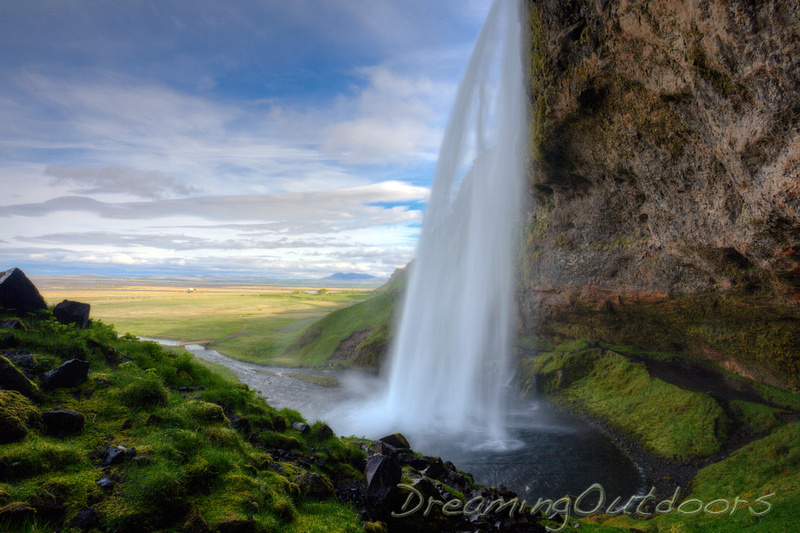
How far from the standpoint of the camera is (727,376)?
24.0 meters

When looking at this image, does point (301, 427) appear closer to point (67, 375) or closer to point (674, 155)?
point (67, 375)

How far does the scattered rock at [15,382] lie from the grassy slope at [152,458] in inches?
17.0

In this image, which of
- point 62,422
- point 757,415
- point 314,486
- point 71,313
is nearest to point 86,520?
point 62,422

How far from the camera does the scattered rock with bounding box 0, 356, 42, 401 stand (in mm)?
7680

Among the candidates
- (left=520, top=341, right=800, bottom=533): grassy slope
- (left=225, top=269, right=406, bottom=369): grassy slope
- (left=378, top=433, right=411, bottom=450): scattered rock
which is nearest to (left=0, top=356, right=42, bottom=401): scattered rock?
(left=378, top=433, right=411, bottom=450): scattered rock

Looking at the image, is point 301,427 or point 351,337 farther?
point 351,337

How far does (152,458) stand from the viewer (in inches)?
287

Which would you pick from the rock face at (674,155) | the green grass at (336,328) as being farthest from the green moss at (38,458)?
the green grass at (336,328)

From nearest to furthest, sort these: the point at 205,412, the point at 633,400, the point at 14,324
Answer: the point at 205,412
the point at 14,324
the point at 633,400

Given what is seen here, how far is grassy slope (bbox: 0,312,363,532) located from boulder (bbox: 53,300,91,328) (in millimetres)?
795

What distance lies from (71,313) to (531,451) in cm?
2241

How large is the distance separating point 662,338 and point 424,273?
66.3ft

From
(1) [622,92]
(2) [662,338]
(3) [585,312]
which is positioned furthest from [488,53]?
(2) [662,338]

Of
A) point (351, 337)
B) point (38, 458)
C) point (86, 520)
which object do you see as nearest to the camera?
point (86, 520)
